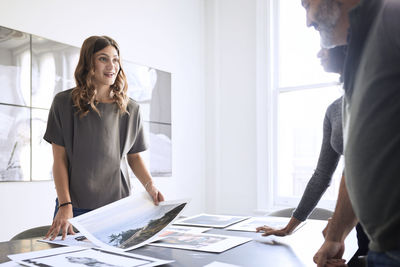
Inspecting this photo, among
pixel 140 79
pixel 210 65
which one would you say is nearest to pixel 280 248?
pixel 140 79

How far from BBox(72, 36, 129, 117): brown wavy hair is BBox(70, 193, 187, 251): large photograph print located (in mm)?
550

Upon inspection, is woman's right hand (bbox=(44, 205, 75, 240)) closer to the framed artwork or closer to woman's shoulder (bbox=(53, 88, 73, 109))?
woman's shoulder (bbox=(53, 88, 73, 109))

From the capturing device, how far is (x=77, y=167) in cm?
179

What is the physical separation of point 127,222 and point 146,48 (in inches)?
117

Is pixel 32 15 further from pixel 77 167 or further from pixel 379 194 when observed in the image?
pixel 379 194

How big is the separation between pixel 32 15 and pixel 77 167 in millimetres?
1813

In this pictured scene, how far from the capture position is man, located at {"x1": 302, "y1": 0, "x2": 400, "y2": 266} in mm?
548

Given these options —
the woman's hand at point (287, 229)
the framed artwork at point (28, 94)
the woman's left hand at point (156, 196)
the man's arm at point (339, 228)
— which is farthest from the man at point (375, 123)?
the framed artwork at point (28, 94)

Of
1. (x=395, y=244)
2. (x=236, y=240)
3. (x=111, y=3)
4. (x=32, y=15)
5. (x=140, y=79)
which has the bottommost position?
(x=236, y=240)

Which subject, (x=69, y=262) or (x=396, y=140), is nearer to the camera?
(x=396, y=140)

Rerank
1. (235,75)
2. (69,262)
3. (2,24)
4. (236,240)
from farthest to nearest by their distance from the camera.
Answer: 1. (235,75)
2. (2,24)
3. (236,240)
4. (69,262)

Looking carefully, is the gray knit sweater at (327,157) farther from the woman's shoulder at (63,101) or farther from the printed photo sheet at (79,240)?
the woman's shoulder at (63,101)

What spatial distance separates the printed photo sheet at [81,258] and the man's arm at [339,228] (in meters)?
0.42

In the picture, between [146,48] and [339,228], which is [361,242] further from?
[146,48]
